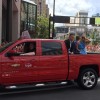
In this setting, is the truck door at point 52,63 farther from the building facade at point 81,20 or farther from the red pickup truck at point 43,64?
the building facade at point 81,20

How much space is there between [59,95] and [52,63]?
997 millimetres

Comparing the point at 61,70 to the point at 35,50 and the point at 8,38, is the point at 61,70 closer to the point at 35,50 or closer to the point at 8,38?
the point at 35,50

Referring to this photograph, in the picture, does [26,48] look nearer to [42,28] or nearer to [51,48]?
[51,48]

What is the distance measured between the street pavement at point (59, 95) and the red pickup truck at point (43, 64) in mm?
377

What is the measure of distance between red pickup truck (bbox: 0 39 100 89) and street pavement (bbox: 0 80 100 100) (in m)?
0.38

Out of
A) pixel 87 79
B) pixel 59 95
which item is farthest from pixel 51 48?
pixel 87 79

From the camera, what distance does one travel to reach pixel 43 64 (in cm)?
972

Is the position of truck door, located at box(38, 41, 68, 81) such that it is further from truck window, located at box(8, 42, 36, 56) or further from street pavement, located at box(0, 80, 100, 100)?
street pavement, located at box(0, 80, 100, 100)

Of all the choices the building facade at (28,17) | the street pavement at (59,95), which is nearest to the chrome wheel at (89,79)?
the street pavement at (59,95)

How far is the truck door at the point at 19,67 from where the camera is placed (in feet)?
30.0

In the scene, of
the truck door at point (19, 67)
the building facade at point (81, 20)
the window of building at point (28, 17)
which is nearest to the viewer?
the truck door at point (19, 67)

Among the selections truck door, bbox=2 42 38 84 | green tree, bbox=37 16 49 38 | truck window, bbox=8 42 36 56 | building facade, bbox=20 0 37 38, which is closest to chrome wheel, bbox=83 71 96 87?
truck door, bbox=2 42 38 84

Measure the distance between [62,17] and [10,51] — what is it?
1069 inches

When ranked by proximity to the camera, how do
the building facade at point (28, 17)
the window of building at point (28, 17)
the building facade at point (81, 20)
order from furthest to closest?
the window of building at point (28, 17), the building facade at point (28, 17), the building facade at point (81, 20)
